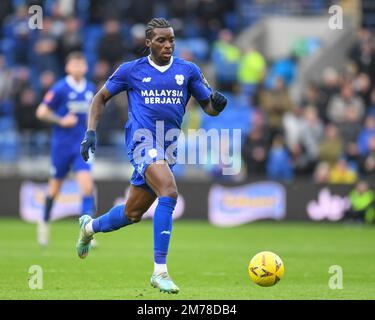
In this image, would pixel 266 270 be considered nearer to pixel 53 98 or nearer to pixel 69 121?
pixel 69 121

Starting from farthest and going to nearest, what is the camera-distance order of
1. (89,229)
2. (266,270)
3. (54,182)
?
(54,182) < (89,229) < (266,270)

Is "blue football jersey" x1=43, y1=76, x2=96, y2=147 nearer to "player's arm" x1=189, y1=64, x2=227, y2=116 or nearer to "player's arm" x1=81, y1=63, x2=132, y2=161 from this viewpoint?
"player's arm" x1=81, y1=63, x2=132, y2=161

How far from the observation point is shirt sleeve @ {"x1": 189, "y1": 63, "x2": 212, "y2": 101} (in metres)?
10.2

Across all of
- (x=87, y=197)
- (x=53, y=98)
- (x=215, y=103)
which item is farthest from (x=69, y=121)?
(x=215, y=103)

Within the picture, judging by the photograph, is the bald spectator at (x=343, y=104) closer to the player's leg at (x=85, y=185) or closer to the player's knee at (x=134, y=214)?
the player's leg at (x=85, y=185)

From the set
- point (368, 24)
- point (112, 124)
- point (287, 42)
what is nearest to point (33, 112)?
point (112, 124)

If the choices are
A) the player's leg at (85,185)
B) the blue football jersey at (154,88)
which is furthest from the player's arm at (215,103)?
the player's leg at (85,185)

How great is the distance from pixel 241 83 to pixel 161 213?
1595 centimetres

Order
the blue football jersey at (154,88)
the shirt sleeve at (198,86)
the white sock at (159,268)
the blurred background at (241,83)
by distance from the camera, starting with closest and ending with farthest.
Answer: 1. the white sock at (159,268)
2. the blue football jersey at (154,88)
3. the shirt sleeve at (198,86)
4. the blurred background at (241,83)

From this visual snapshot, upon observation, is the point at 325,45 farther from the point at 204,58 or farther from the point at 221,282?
the point at 221,282

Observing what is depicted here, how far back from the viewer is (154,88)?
32.8 feet

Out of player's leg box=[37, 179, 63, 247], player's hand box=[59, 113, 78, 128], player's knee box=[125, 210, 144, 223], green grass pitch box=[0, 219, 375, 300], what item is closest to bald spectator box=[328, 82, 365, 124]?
green grass pitch box=[0, 219, 375, 300]

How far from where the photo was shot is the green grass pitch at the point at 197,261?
9789 mm

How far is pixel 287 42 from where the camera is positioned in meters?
27.1
